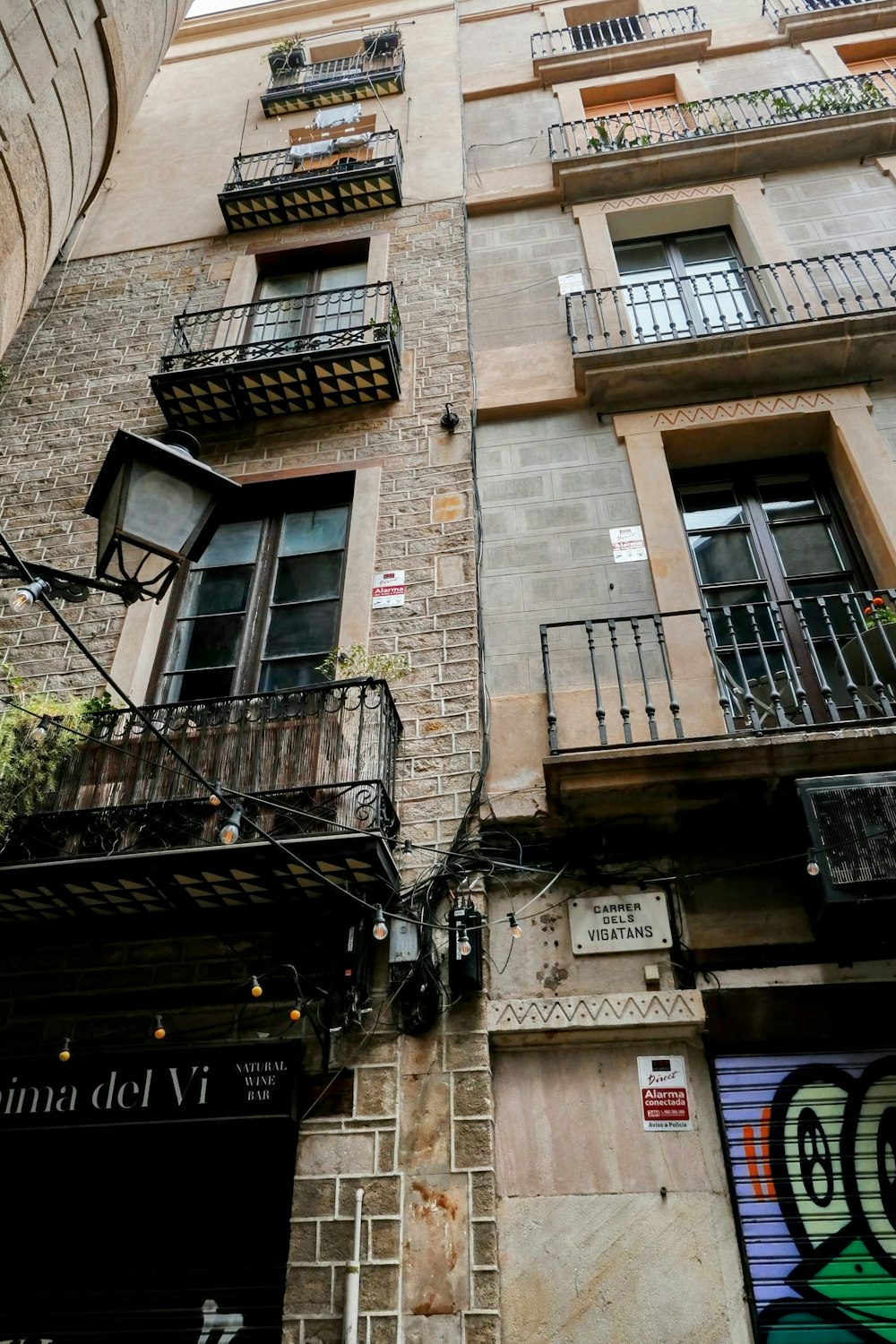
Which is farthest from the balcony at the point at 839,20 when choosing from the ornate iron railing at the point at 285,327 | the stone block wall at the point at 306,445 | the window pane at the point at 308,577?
the window pane at the point at 308,577

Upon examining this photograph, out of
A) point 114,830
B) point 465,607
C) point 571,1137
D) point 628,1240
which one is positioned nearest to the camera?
point 628,1240

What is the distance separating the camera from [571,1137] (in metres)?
4.78

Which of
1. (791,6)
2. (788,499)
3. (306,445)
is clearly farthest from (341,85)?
(788,499)

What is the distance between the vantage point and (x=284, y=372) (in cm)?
804

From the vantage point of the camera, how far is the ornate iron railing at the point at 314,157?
1030cm

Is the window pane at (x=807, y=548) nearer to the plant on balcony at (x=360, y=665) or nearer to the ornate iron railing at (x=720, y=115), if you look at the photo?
the plant on balcony at (x=360, y=665)

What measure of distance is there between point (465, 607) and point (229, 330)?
15.0 feet

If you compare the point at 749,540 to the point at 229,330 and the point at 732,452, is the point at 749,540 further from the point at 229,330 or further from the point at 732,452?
the point at 229,330

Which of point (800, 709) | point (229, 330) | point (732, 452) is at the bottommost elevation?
point (800, 709)

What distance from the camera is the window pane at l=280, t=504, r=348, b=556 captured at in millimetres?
7617

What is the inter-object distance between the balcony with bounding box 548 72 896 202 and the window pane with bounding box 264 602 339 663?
19.6ft

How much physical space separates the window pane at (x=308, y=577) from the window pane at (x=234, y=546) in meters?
0.38

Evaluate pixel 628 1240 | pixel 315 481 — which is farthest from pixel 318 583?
pixel 628 1240

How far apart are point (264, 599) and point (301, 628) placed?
514 millimetres
